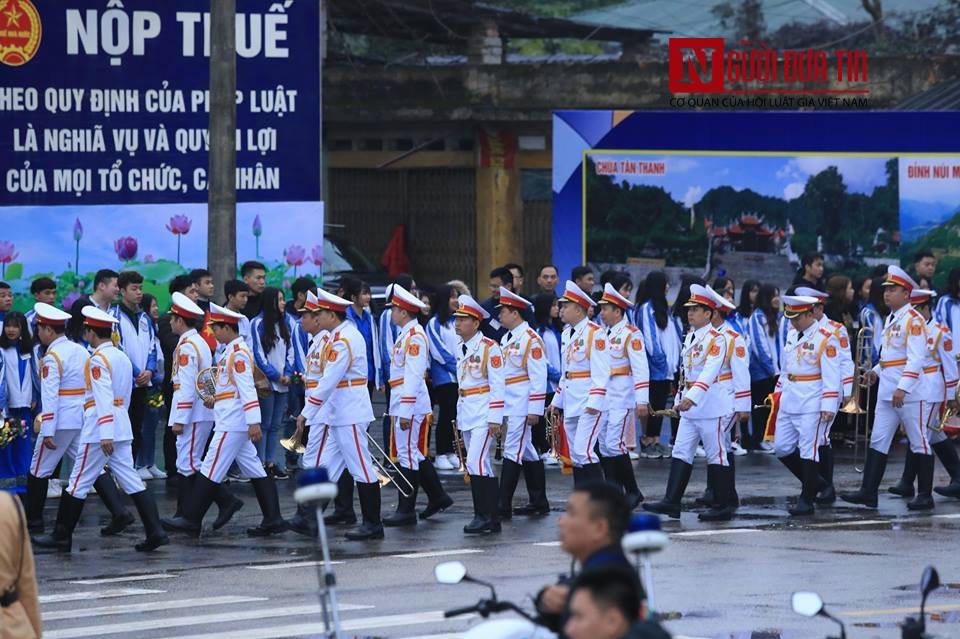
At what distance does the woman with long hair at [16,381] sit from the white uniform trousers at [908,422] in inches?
301

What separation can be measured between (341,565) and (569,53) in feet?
96.0

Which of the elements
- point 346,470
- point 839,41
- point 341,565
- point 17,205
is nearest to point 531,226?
point 839,41

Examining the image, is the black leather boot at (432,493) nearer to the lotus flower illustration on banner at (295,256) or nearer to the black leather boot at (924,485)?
the black leather boot at (924,485)

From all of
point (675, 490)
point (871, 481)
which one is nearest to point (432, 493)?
point (675, 490)

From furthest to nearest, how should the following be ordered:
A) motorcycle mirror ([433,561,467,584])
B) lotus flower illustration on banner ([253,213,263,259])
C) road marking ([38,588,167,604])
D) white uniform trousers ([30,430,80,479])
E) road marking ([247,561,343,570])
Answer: lotus flower illustration on banner ([253,213,263,259]) < white uniform trousers ([30,430,80,479]) < road marking ([247,561,343,570]) < road marking ([38,588,167,604]) < motorcycle mirror ([433,561,467,584])

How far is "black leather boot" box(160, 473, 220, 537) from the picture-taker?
16.0 meters

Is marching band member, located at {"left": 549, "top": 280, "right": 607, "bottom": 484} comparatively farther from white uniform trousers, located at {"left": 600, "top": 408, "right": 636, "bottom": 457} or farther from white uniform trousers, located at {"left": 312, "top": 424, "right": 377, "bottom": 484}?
white uniform trousers, located at {"left": 312, "top": 424, "right": 377, "bottom": 484}

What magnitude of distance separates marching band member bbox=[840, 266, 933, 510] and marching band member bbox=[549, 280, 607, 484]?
A: 245 cm

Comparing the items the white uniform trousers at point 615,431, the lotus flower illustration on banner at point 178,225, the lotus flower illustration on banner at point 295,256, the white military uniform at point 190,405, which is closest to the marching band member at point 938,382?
the white uniform trousers at point 615,431

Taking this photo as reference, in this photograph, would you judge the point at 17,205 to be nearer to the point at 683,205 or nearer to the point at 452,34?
the point at 683,205

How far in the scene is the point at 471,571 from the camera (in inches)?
545

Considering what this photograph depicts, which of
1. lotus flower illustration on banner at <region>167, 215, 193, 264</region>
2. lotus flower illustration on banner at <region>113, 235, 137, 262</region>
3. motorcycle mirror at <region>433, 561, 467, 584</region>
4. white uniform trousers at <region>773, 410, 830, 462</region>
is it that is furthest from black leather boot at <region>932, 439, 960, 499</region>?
motorcycle mirror at <region>433, 561, 467, 584</region>

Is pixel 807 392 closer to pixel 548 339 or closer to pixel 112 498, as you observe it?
pixel 548 339

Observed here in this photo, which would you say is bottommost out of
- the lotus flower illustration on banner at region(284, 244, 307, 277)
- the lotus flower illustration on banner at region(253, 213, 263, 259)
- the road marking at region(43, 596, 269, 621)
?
the road marking at region(43, 596, 269, 621)
